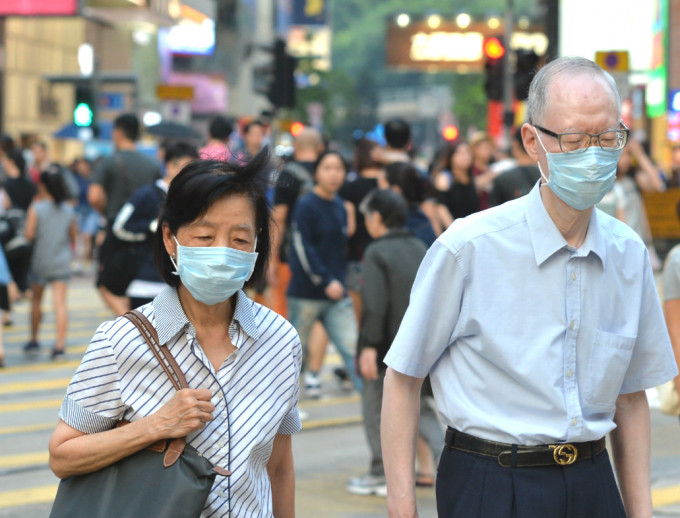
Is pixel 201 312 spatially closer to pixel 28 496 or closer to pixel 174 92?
pixel 28 496

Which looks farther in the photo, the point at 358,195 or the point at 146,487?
the point at 358,195

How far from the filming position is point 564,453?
2.97 m

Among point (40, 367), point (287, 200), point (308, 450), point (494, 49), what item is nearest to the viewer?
point (308, 450)

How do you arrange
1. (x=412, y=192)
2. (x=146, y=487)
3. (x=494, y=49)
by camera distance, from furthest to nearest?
(x=494, y=49), (x=412, y=192), (x=146, y=487)

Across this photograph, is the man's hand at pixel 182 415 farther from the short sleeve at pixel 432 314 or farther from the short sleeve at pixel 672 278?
the short sleeve at pixel 672 278

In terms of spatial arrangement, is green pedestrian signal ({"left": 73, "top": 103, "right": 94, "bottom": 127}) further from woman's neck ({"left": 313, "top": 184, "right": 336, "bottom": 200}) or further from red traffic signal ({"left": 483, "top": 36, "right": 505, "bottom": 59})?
woman's neck ({"left": 313, "top": 184, "right": 336, "bottom": 200})

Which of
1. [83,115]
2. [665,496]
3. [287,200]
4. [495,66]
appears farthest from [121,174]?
[495,66]

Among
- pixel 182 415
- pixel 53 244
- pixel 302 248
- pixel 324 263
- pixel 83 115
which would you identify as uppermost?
pixel 83 115

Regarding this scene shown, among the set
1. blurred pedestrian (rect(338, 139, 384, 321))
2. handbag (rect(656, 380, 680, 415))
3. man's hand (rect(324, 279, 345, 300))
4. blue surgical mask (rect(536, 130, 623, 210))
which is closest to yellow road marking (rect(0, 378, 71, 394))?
blurred pedestrian (rect(338, 139, 384, 321))

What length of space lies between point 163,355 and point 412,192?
200 inches

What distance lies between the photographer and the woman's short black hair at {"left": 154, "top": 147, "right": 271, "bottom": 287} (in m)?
2.99

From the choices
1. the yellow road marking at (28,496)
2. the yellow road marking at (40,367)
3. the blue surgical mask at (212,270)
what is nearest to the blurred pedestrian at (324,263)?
the yellow road marking at (28,496)

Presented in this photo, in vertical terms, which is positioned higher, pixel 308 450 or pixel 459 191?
pixel 459 191

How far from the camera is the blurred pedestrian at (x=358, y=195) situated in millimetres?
9555
